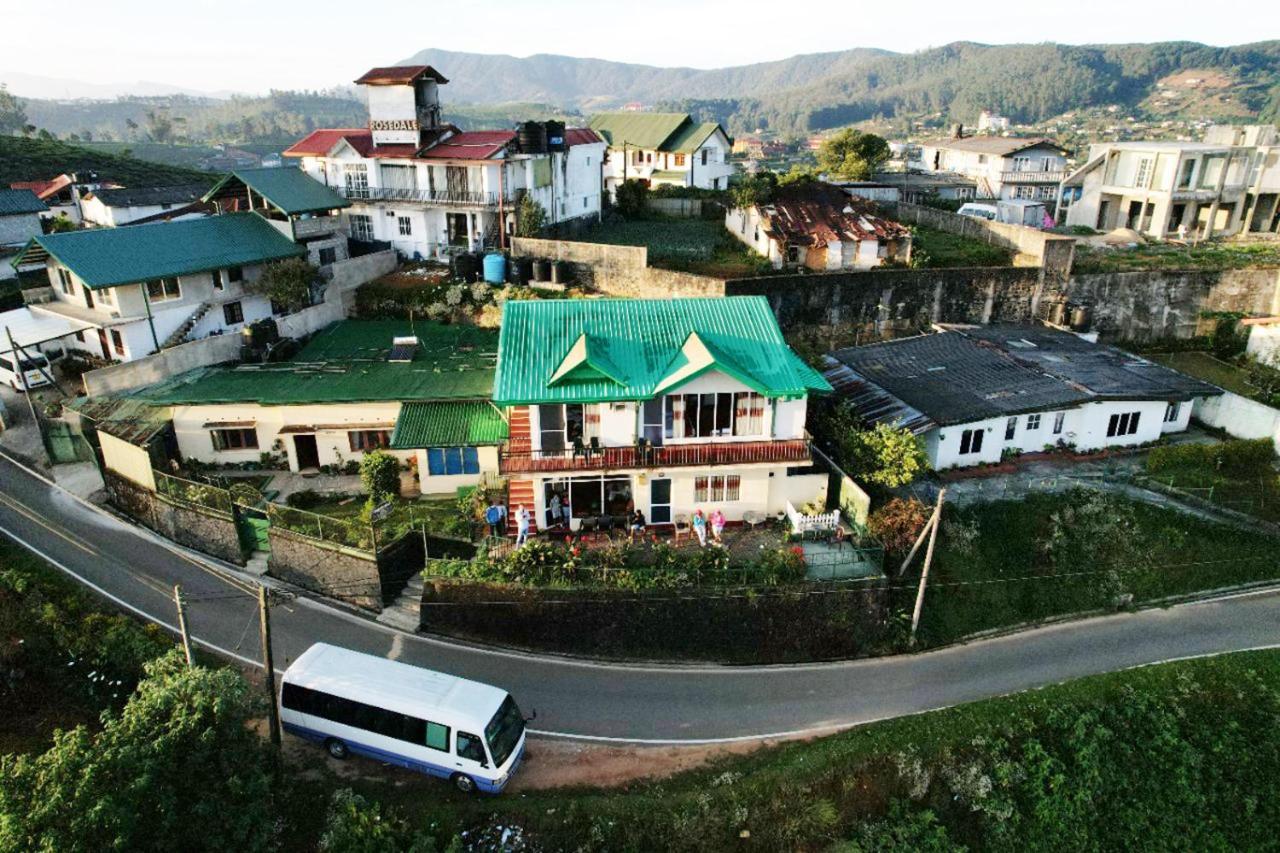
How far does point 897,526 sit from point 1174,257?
101 feet

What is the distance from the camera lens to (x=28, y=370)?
33.0 m

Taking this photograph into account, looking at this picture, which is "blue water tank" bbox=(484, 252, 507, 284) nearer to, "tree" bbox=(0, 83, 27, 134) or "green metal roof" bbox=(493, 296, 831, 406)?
"green metal roof" bbox=(493, 296, 831, 406)

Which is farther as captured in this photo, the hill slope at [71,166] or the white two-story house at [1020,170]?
the hill slope at [71,166]

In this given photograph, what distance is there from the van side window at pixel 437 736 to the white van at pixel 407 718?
22 mm

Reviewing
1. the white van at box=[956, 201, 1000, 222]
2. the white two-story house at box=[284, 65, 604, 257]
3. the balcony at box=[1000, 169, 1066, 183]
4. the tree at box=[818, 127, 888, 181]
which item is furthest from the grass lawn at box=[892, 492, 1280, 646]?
the balcony at box=[1000, 169, 1066, 183]

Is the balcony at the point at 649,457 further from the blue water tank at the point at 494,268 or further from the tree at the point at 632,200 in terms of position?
the tree at the point at 632,200

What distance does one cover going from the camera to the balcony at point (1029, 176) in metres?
65.2

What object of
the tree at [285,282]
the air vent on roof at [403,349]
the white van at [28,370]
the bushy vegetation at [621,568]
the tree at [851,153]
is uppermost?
the tree at [851,153]

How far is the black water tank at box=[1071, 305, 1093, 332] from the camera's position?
123 feet

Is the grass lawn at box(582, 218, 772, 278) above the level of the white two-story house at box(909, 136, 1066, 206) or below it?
below

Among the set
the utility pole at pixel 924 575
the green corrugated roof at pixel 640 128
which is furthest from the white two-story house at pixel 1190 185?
the utility pole at pixel 924 575

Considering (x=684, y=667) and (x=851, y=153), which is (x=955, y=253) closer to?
(x=851, y=153)

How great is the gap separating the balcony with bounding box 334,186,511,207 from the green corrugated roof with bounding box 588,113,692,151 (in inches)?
852

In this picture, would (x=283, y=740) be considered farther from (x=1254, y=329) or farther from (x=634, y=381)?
(x=1254, y=329)
